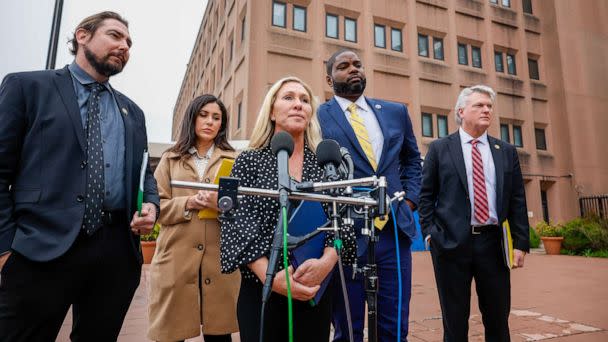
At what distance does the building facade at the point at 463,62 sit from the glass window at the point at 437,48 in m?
0.05

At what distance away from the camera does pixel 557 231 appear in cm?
1234

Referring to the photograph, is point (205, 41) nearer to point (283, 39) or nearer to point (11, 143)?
point (283, 39)

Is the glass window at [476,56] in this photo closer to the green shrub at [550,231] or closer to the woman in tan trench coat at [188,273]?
the green shrub at [550,231]

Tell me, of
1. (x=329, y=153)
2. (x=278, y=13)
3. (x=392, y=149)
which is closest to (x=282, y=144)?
(x=329, y=153)

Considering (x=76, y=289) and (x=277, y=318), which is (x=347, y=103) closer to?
(x=277, y=318)

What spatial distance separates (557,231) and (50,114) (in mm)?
14552

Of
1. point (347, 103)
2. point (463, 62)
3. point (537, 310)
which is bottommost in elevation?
point (537, 310)

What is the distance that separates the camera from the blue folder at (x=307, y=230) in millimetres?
1643

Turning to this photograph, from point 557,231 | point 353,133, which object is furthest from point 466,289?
point 557,231

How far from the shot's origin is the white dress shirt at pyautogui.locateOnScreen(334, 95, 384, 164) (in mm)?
2525

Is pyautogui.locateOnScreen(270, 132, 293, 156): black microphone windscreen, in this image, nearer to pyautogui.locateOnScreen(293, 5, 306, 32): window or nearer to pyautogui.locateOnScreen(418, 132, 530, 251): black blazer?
pyautogui.locateOnScreen(418, 132, 530, 251): black blazer

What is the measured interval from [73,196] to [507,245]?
279 cm

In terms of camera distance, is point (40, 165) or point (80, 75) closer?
point (40, 165)

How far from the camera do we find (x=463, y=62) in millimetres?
17562
